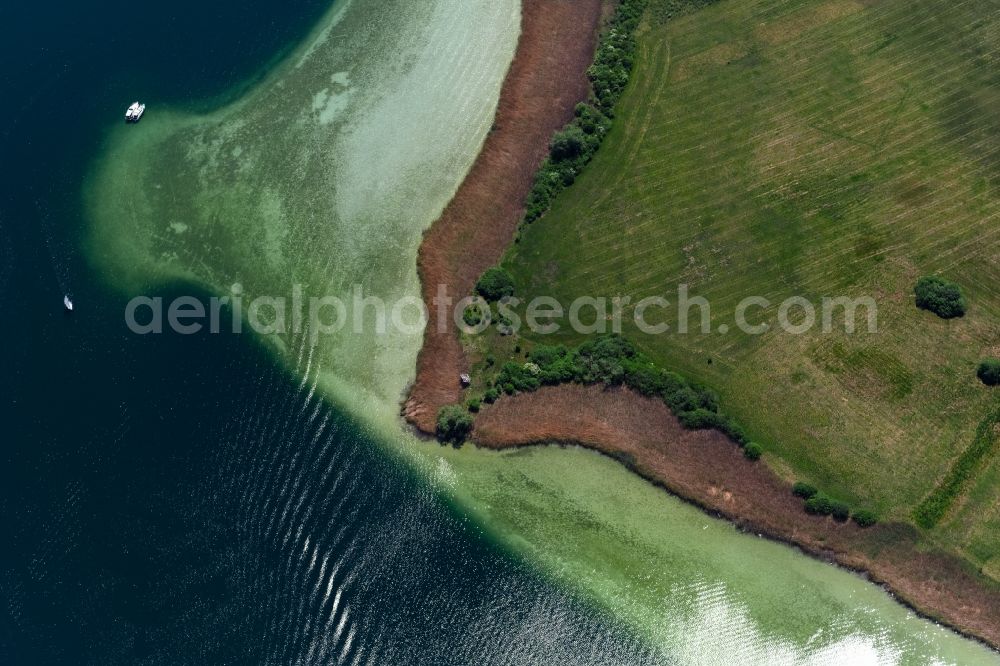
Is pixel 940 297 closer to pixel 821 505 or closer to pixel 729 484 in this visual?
pixel 821 505

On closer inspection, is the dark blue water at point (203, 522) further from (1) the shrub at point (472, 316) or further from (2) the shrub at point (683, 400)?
(2) the shrub at point (683, 400)

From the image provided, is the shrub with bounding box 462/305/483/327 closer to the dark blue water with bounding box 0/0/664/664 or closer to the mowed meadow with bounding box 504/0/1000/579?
the mowed meadow with bounding box 504/0/1000/579

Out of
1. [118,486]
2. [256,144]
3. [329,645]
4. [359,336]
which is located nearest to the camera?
[329,645]

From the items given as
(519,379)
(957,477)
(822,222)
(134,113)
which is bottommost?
(957,477)

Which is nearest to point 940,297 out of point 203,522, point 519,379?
point 519,379

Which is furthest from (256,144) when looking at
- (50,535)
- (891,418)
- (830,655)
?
(830,655)

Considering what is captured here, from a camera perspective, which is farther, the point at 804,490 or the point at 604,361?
the point at 604,361

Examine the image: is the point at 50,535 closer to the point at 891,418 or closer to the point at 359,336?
the point at 359,336
